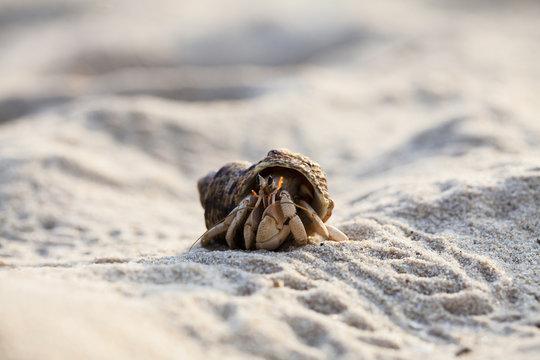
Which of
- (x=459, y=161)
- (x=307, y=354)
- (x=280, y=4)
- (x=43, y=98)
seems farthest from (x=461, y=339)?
(x=280, y=4)

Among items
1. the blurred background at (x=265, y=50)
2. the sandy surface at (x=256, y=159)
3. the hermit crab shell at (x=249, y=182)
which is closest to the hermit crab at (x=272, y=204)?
the hermit crab shell at (x=249, y=182)

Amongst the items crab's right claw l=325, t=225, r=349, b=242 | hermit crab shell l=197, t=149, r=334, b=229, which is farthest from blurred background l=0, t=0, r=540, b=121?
crab's right claw l=325, t=225, r=349, b=242

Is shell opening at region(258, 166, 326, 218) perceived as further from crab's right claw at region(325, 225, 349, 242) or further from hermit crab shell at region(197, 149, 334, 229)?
crab's right claw at region(325, 225, 349, 242)

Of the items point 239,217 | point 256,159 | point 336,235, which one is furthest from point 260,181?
point 256,159

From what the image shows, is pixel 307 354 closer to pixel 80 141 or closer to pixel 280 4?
pixel 80 141

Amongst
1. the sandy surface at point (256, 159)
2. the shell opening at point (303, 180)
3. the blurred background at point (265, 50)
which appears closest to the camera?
the sandy surface at point (256, 159)

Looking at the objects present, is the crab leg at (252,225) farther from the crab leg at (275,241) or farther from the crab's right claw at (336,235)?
the crab's right claw at (336,235)
